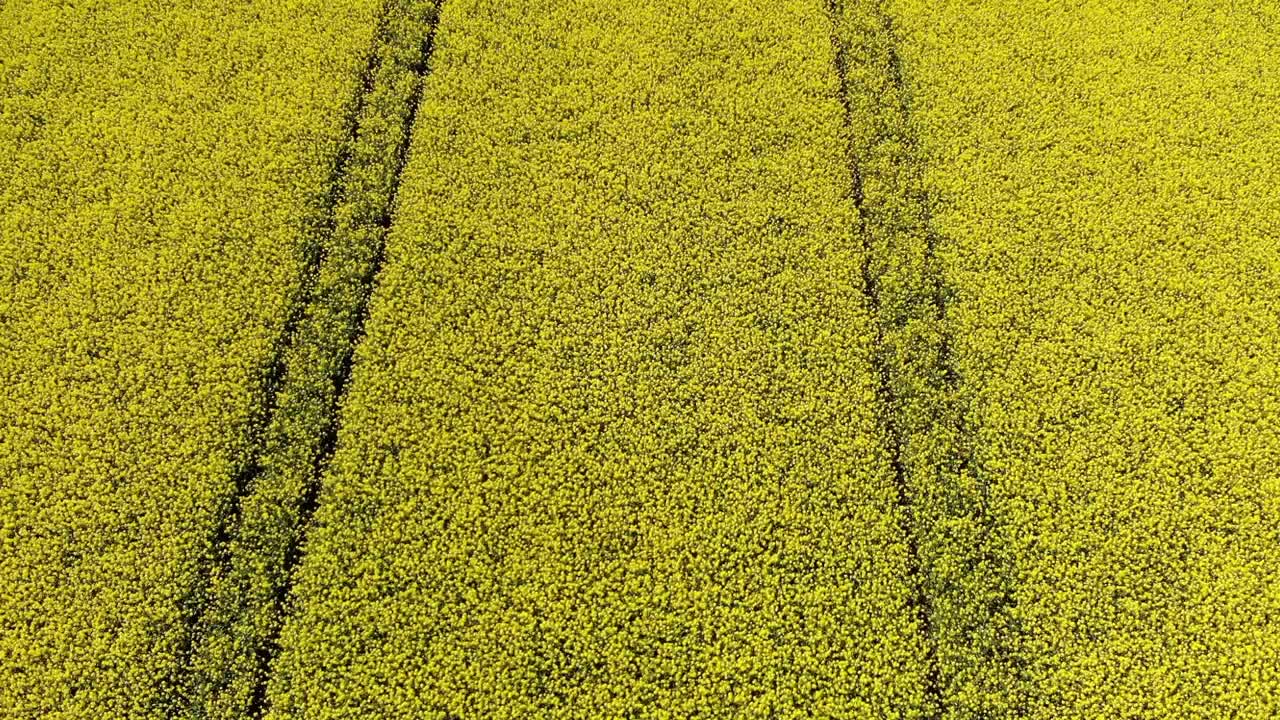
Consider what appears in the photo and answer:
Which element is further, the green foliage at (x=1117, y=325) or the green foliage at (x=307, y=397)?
the green foliage at (x=1117, y=325)

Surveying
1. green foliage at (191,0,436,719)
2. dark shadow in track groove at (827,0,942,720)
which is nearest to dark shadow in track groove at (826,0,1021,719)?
dark shadow in track groove at (827,0,942,720)

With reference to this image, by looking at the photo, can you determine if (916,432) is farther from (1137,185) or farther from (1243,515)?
(1137,185)

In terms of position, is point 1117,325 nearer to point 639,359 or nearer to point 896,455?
point 896,455

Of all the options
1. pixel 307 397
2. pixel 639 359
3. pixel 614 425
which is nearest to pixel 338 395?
pixel 307 397

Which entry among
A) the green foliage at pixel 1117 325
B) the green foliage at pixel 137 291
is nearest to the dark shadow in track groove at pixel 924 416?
the green foliage at pixel 1117 325

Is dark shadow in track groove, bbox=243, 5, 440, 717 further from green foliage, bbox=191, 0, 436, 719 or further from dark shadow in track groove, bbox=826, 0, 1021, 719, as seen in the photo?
dark shadow in track groove, bbox=826, 0, 1021, 719

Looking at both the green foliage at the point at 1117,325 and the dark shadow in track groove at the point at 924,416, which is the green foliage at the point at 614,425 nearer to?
the dark shadow in track groove at the point at 924,416
